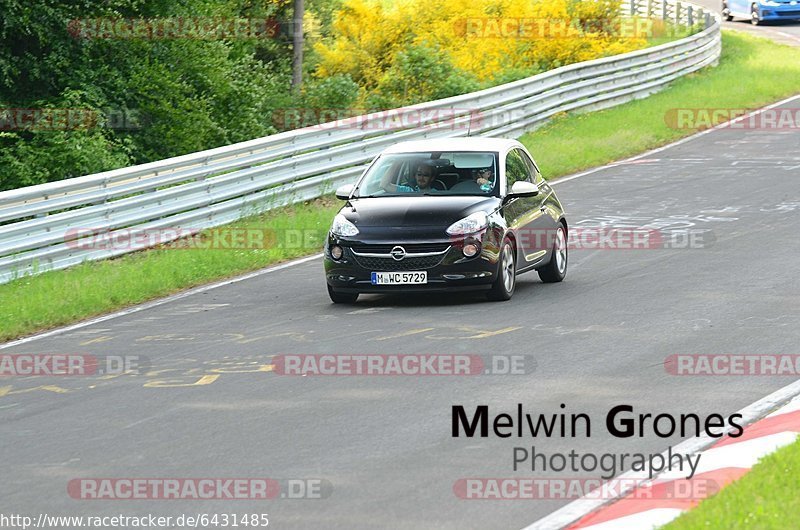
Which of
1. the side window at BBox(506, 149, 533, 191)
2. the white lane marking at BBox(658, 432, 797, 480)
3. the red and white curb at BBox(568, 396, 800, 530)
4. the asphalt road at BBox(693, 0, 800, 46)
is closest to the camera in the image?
the red and white curb at BBox(568, 396, 800, 530)

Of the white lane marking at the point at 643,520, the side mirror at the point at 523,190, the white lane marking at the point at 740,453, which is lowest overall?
the white lane marking at the point at 740,453

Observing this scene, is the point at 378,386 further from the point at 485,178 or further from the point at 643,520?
the point at 485,178

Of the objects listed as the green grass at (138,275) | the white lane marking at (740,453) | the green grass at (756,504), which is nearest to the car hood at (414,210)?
the green grass at (138,275)

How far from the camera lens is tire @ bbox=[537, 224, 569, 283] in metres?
15.7

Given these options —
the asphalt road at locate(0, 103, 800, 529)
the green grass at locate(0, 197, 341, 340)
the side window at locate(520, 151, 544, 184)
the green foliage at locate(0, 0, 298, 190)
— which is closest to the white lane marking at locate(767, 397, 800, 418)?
the asphalt road at locate(0, 103, 800, 529)

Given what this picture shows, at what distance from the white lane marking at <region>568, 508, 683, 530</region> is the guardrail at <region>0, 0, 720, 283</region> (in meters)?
10.3

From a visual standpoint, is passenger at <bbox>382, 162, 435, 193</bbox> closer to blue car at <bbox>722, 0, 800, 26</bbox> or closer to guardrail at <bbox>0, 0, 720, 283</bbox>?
guardrail at <bbox>0, 0, 720, 283</bbox>

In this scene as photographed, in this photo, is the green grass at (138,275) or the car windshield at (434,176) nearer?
the green grass at (138,275)

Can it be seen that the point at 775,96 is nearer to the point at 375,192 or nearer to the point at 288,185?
the point at 288,185

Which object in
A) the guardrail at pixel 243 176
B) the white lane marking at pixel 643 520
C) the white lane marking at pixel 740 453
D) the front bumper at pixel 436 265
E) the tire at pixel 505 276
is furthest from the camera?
the guardrail at pixel 243 176

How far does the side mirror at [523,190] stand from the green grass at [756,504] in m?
7.21

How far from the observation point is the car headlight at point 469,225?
46.3ft

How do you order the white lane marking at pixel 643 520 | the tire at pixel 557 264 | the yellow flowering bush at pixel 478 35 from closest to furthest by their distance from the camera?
the white lane marking at pixel 643 520 → the tire at pixel 557 264 → the yellow flowering bush at pixel 478 35

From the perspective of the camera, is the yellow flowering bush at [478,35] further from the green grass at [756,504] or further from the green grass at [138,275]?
the green grass at [756,504]
